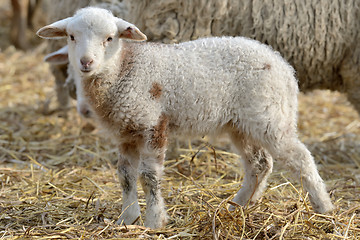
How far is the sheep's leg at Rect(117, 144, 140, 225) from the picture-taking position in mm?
2938

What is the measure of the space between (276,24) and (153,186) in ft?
6.50

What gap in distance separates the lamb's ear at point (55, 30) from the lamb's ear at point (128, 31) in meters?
0.28

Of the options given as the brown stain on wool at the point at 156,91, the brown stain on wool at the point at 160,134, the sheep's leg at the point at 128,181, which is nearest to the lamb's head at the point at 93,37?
the brown stain on wool at the point at 156,91

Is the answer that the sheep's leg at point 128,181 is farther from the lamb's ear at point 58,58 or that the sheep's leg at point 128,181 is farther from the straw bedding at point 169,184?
the lamb's ear at point 58,58

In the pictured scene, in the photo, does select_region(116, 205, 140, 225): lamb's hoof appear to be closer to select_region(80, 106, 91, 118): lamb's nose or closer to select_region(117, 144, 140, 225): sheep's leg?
select_region(117, 144, 140, 225): sheep's leg

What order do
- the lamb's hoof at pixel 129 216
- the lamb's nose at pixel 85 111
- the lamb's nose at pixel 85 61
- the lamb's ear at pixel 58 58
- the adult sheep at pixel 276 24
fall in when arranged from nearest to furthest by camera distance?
the lamb's nose at pixel 85 61 < the lamb's hoof at pixel 129 216 < the lamb's nose at pixel 85 111 < the lamb's ear at pixel 58 58 < the adult sheep at pixel 276 24

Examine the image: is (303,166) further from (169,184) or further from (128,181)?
(169,184)

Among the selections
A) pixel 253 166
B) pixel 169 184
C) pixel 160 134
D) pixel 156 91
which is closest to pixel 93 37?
pixel 156 91

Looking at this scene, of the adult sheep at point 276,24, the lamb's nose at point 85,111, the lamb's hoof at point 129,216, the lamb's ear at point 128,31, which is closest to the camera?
the lamb's ear at point 128,31

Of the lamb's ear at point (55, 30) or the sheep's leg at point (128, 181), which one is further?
the sheep's leg at point (128, 181)

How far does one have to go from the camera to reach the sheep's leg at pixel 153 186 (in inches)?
109

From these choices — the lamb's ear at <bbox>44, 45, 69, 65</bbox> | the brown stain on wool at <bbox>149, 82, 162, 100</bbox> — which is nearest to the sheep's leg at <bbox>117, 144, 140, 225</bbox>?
the brown stain on wool at <bbox>149, 82, 162, 100</bbox>

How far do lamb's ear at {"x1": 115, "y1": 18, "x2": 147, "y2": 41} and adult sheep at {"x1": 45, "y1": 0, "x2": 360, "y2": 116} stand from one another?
51.2 inches

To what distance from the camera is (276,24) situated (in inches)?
163
